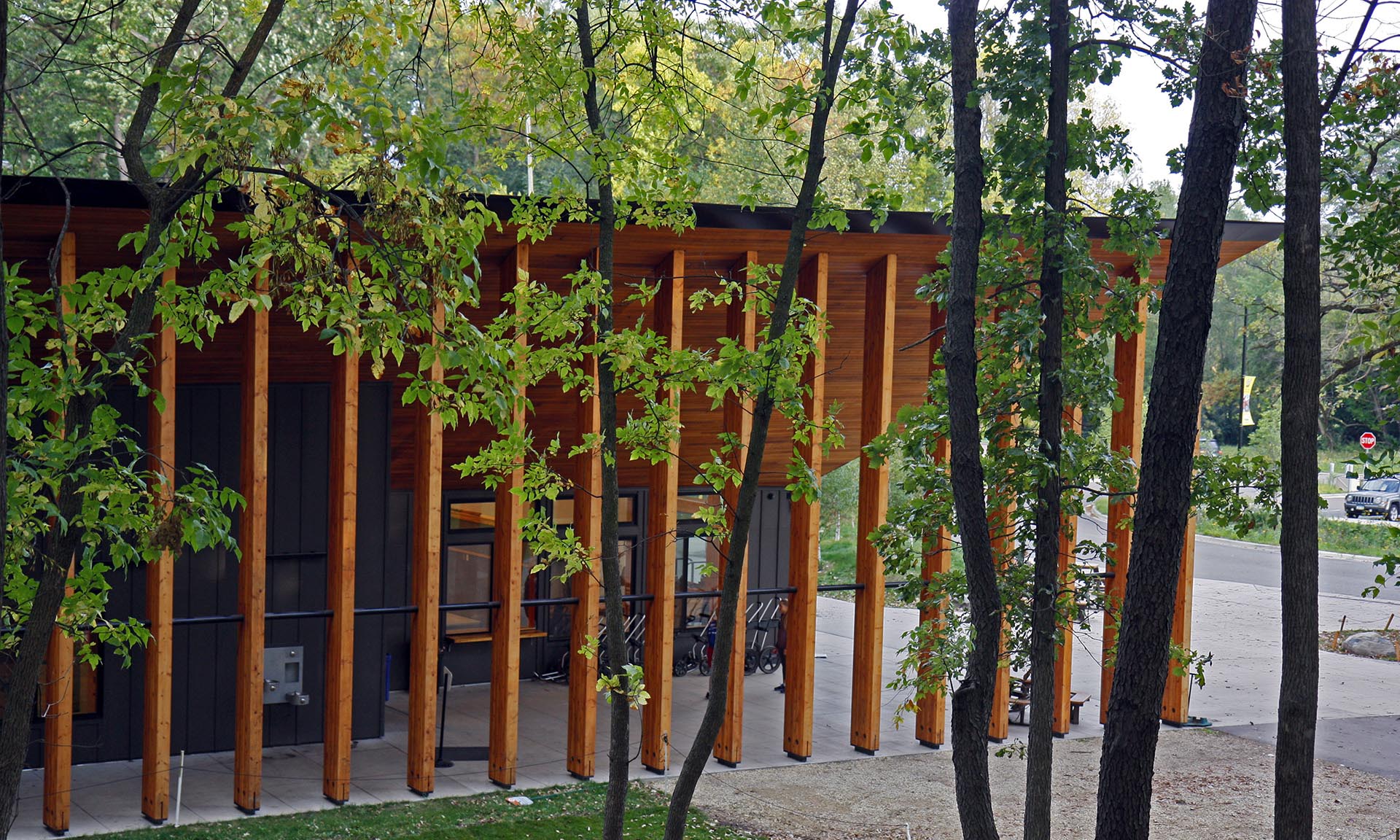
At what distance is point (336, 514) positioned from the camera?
10.5 metres

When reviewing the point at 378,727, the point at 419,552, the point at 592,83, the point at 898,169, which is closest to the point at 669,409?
the point at 592,83

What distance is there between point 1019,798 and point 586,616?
177 inches

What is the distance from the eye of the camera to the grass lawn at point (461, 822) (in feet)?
30.6

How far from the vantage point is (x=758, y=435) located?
23.1 ft

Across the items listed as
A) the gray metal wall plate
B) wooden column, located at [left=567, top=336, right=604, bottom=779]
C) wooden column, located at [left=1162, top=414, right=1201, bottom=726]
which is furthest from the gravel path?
the gray metal wall plate

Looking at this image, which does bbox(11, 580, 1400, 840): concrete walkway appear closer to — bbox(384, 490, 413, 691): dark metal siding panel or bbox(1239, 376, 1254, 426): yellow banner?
bbox(384, 490, 413, 691): dark metal siding panel

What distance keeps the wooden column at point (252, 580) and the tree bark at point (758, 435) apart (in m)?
4.58

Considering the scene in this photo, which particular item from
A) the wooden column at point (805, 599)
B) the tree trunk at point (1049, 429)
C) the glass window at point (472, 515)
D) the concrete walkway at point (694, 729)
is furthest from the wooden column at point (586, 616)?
the tree trunk at point (1049, 429)

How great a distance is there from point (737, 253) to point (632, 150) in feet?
15.4

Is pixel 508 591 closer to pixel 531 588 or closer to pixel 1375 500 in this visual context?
pixel 531 588

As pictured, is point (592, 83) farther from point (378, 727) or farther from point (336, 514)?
point (378, 727)

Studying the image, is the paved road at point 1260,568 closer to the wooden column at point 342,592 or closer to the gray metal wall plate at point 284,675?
the gray metal wall plate at point 284,675

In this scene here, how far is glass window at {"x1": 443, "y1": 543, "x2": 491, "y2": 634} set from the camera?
1605cm

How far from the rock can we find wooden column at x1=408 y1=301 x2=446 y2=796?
53.6 ft
